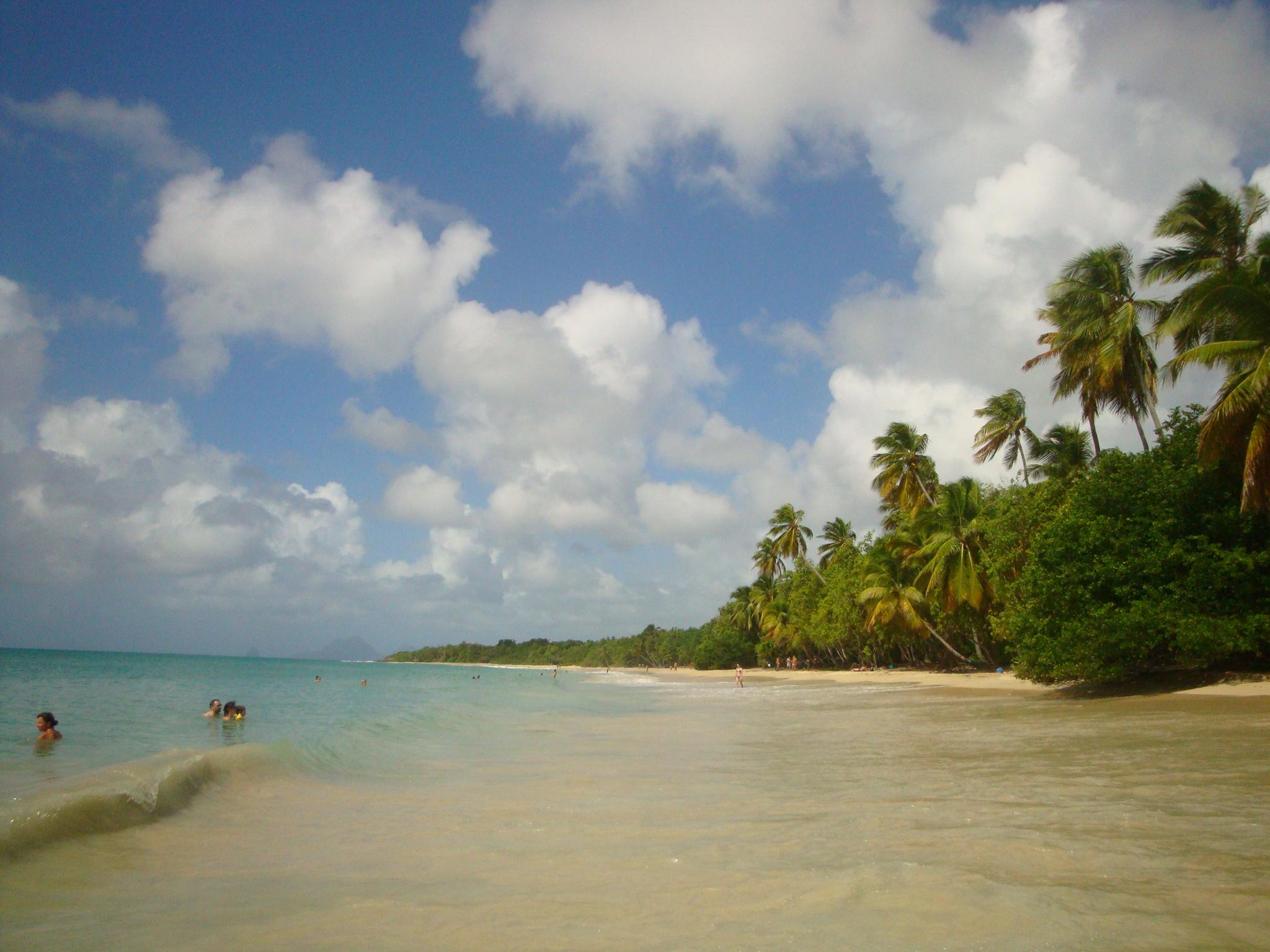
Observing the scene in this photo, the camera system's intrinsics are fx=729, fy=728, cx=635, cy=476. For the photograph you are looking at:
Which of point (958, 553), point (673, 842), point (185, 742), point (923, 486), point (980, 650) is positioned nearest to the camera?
point (673, 842)

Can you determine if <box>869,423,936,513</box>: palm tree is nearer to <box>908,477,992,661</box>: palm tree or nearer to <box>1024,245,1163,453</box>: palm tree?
<box>908,477,992,661</box>: palm tree

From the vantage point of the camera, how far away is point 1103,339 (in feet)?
73.5

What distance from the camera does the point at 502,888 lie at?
5195 mm

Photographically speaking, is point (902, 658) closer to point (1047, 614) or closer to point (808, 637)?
point (808, 637)

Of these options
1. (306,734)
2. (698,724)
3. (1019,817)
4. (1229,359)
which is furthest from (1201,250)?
(306,734)

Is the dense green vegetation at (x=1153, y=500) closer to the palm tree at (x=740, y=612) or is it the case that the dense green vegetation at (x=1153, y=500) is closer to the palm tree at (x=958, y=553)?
the palm tree at (x=958, y=553)

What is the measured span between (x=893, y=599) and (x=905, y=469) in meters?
8.79

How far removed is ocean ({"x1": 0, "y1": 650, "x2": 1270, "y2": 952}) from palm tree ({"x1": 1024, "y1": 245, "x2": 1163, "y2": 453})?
10.9 metres

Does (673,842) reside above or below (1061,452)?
below

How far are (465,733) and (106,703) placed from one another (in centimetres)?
1744

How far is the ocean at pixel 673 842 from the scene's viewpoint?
164 inches

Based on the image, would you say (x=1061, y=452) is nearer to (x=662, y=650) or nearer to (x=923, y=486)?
(x=923, y=486)

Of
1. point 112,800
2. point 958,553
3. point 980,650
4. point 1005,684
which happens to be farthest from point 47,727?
point 980,650

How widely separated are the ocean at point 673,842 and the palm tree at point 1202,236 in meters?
11.0
